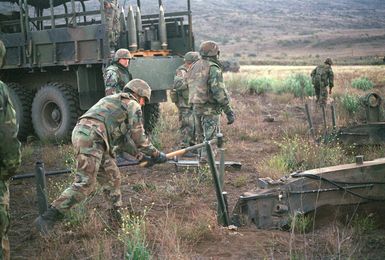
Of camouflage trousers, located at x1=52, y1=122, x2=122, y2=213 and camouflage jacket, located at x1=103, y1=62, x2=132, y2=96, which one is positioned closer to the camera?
camouflage trousers, located at x1=52, y1=122, x2=122, y2=213

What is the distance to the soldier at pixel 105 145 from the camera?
5043mm

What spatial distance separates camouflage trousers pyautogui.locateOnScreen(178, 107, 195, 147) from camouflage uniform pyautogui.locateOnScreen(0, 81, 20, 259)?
6.06m

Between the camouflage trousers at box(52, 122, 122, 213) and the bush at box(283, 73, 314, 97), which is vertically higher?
the camouflage trousers at box(52, 122, 122, 213)

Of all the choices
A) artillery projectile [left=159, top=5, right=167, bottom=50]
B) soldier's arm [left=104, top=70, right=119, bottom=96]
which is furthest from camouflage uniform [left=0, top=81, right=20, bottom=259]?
artillery projectile [left=159, top=5, right=167, bottom=50]

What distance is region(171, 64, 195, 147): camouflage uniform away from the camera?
31.6 feet

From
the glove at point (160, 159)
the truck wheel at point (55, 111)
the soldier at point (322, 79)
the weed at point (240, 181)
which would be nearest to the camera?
the glove at point (160, 159)

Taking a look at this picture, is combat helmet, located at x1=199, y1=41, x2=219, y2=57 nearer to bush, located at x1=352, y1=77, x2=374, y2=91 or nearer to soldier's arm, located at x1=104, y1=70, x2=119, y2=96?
soldier's arm, located at x1=104, y1=70, x2=119, y2=96

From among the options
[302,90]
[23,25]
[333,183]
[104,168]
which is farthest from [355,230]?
[302,90]

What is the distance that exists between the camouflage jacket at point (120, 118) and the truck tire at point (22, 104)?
21.2 feet

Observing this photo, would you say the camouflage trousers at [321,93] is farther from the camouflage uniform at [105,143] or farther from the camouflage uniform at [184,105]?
the camouflage uniform at [105,143]

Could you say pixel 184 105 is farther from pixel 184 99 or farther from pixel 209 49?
pixel 209 49

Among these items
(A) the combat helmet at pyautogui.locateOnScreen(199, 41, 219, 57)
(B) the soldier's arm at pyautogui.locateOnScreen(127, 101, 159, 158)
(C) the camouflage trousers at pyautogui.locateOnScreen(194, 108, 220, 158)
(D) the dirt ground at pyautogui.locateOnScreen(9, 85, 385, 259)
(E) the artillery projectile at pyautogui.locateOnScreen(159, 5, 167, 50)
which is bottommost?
(D) the dirt ground at pyautogui.locateOnScreen(9, 85, 385, 259)

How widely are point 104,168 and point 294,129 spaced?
6461mm

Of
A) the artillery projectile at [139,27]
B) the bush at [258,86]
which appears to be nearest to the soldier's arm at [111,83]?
the artillery projectile at [139,27]
